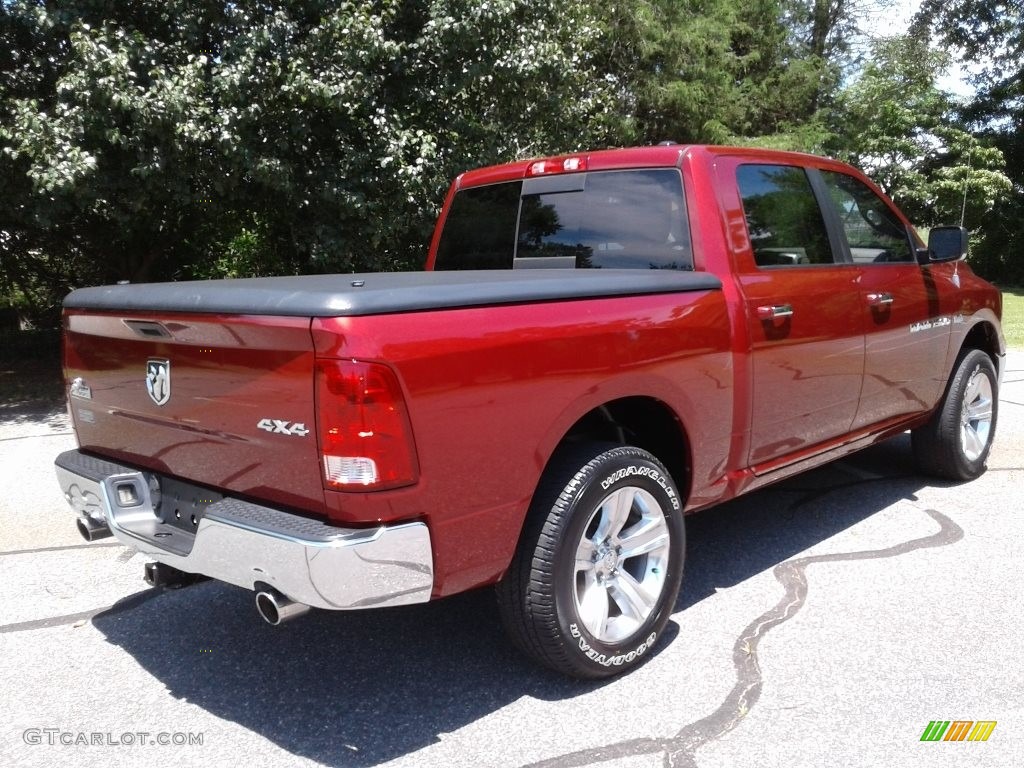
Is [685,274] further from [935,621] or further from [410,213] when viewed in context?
[410,213]

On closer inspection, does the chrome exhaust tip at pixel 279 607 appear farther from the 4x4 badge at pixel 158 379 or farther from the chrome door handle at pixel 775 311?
the chrome door handle at pixel 775 311

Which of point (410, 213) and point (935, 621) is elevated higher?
point (410, 213)

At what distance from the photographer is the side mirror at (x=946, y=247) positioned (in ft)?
16.5

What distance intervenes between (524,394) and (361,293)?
62 cm

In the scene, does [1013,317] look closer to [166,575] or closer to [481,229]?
[481,229]

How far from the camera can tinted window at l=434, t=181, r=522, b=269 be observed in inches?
179

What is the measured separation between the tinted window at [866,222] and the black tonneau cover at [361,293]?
1447 mm

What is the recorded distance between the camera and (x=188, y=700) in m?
3.22

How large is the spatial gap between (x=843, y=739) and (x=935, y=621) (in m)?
1.07

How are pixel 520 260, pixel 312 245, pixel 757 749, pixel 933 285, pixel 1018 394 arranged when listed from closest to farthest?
pixel 757 749 → pixel 520 260 → pixel 933 285 → pixel 1018 394 → pixel 312 245

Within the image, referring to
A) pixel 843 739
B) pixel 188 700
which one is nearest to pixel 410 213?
pixel 188 700

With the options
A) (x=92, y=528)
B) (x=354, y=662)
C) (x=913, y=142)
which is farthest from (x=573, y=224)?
(x=913, y=142)

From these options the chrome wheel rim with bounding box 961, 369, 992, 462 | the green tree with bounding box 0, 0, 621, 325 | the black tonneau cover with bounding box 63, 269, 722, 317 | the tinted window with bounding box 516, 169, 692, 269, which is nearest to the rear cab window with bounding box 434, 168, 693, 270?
the tinted window with bounding box 516, 169, 692, 269

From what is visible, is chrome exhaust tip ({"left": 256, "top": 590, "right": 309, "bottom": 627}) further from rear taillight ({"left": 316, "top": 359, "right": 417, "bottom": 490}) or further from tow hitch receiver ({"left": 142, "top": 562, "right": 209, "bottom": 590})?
tow hitch receiver ({"left": 142, "top": 562, "right": 209, "bottom": 590})
